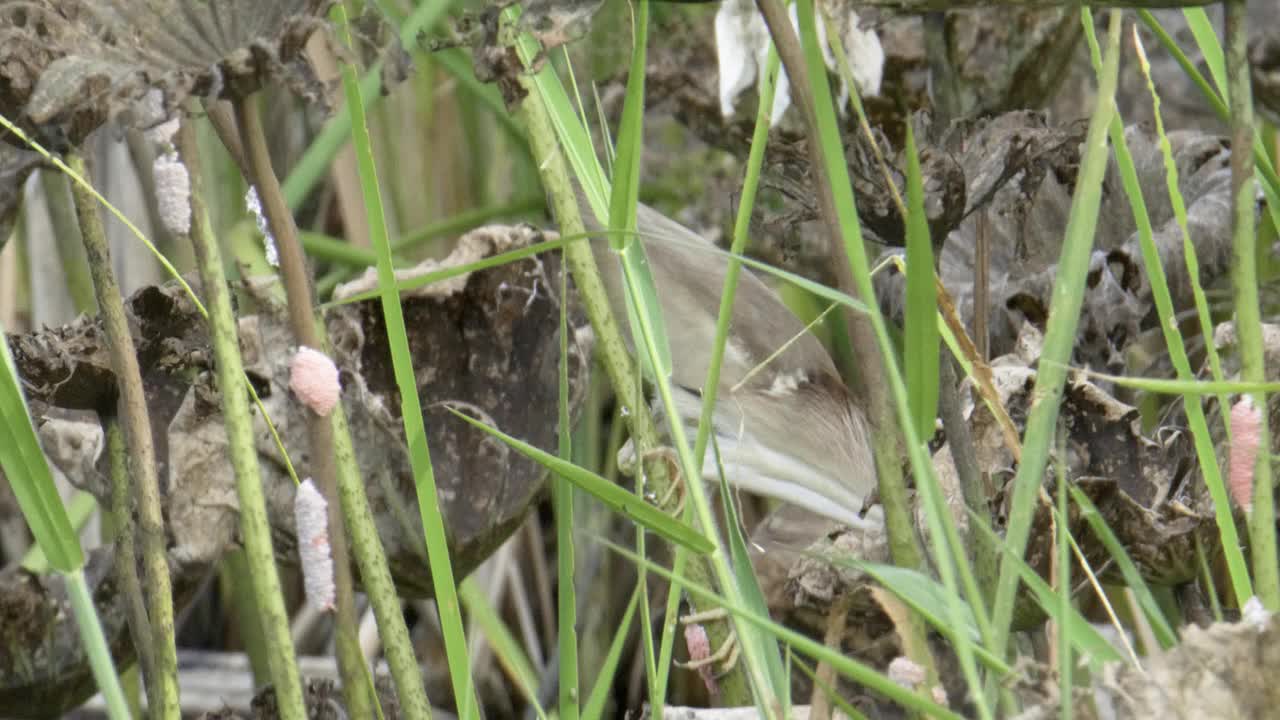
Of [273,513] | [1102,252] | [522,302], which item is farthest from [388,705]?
[1102,252]

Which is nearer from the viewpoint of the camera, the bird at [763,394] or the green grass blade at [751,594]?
the green grass blade at [751,594]

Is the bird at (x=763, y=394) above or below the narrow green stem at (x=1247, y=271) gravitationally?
below

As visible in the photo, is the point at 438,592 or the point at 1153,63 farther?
the point at 1153,63

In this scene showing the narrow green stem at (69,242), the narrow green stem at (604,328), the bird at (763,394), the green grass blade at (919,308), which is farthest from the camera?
the narrow green stem at (69,242)

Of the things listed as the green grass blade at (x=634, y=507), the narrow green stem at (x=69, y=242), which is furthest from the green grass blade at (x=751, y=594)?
the narrow green stem at (x=69, y=242)

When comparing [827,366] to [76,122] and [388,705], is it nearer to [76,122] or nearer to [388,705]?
[388,705]

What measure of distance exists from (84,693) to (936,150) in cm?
55

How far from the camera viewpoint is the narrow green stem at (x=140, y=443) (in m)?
0.49

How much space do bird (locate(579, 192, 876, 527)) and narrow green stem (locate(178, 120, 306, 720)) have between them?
0.25m

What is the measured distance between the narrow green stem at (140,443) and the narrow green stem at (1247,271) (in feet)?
1.00

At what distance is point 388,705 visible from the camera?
25.0 inches

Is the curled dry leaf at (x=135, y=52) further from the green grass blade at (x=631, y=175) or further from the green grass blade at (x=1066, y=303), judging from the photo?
the green grass blade at (x=1066, y=303)

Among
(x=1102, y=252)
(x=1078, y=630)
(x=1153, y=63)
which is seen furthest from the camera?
(x=1153, y=63)

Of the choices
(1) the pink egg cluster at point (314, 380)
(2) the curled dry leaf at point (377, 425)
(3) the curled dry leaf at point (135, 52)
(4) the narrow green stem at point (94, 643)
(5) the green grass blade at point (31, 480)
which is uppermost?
(3) the curled dry leaf at point (135, 52)
